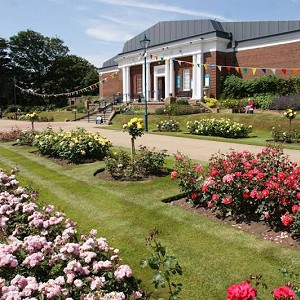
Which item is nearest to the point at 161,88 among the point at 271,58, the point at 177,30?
the point at 177,30

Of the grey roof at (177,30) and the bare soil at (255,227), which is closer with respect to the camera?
the bare soil at (255,227)

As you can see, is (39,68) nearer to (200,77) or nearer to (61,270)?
(200,77)

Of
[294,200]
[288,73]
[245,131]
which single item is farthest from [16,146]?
[288,73]

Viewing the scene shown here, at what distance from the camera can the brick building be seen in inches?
1072

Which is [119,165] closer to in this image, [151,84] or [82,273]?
[82,273]

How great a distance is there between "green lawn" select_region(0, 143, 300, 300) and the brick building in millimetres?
19687

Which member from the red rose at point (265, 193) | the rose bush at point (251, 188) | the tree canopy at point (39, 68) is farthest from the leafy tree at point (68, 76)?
the red rose at point (265, 193)

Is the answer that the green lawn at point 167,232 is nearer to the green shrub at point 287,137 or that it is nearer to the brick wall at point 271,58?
the green shrub at point 287,137

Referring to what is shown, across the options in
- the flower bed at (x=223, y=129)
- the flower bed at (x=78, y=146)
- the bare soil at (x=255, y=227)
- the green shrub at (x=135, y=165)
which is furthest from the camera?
the flower bed at (x=223, y=129)

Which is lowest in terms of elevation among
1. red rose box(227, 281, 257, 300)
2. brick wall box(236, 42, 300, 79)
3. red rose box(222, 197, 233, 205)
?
red rose box(222, 197, 233, 205)

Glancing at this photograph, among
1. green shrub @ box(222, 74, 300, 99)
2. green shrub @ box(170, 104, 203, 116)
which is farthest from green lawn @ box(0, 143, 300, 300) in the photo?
green shrub @ box(222, 74, 300, 99)

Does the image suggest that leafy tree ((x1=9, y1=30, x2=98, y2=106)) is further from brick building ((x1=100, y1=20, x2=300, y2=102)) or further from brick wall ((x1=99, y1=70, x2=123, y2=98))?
brick building ((x1=100, y1=20, x2=300, y2=102))

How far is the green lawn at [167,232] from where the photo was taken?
11.7 feet

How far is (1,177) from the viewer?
234 inches
